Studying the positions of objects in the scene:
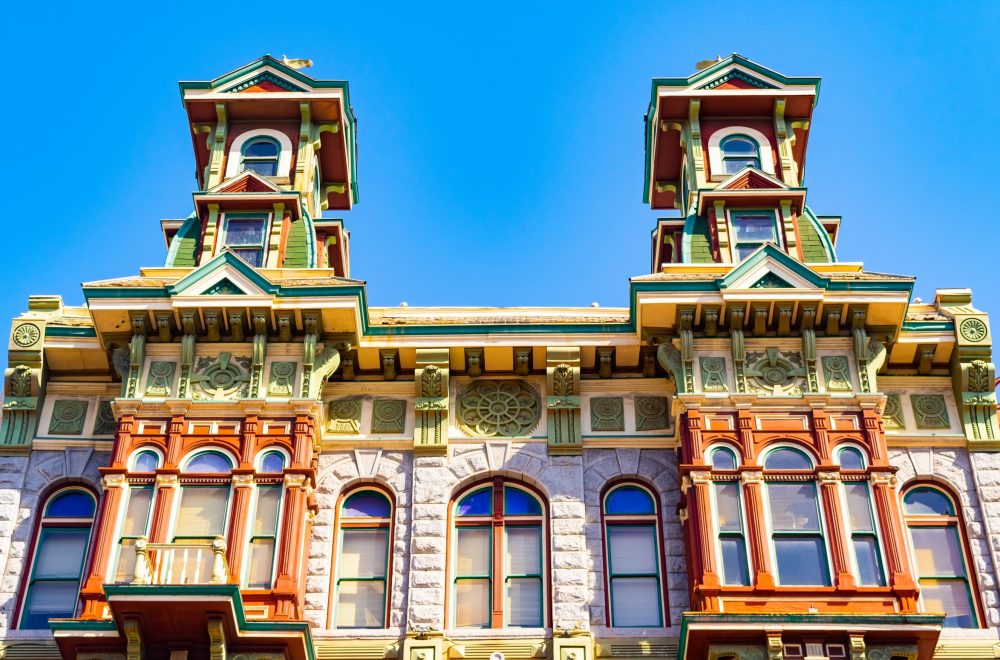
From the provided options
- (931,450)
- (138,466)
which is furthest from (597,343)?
(138,466)

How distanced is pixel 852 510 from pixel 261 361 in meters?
9.49

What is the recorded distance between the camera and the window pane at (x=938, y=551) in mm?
23672

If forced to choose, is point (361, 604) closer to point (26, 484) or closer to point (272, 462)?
point (272, 462)

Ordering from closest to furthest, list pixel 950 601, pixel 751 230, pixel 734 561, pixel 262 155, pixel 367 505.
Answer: pixel 734 561 < pixel 950 601 < pixel 367 505 < pixel 751 230 < pixel 262 155

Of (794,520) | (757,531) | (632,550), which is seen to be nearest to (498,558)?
(632,550)

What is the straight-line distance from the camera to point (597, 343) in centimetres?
2567

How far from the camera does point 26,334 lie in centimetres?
2588

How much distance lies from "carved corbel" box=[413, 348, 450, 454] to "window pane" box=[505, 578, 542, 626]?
2631mm

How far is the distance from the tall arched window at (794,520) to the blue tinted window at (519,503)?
3.65 metres

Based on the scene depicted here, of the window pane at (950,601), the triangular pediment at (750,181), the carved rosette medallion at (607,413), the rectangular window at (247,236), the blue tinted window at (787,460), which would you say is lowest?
the window pane at (950,601)

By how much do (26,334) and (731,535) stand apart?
11.9 m

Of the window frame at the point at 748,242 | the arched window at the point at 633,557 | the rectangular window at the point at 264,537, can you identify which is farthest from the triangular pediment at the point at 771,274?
the rectangular window at the point at 264,537

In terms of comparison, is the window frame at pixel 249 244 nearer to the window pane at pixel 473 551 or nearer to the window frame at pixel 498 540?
the window frame at pixel 498 540

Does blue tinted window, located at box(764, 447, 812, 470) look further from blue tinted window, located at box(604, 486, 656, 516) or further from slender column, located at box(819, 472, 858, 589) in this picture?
blue tinted window, located at box(604, 486, 656, 516)
